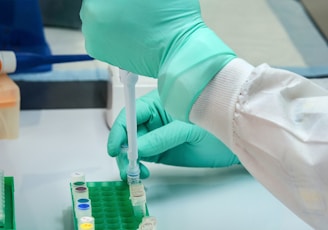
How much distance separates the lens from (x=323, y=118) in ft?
1.97

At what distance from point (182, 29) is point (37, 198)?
15.3 inches

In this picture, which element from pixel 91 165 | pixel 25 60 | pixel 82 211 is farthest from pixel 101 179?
pixel 25 60

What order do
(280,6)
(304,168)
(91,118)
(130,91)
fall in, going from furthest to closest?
(280,6), (91,118), (130,91), (304,168)

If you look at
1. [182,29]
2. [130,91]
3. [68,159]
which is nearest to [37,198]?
[68,159]

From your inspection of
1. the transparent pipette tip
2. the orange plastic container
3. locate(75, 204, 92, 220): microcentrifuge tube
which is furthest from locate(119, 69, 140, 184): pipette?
the orange plastic container

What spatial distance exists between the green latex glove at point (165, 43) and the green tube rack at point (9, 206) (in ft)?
0.87

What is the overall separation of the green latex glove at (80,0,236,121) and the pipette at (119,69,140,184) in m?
0.11

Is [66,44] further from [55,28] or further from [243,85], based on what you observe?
[243,85]

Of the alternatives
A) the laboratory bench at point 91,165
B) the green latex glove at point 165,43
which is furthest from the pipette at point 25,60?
the green latex glove at point 165,43

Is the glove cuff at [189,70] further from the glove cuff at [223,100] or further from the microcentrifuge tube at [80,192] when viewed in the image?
the microcentrifuge tube at [80,192]

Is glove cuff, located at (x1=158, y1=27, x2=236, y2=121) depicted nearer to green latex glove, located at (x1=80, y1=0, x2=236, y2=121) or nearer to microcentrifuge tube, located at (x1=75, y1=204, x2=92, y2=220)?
green latex glove, located at (x1=80, y1=0, x2=236, y2=121)

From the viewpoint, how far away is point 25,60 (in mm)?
1169

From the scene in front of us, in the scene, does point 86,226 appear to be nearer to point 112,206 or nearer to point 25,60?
point 112,206

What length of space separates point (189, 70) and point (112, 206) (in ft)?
1.01
